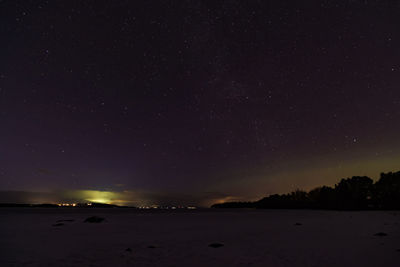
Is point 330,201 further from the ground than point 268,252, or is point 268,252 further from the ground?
point 330,201

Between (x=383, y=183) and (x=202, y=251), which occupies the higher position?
(x=383, y=183)

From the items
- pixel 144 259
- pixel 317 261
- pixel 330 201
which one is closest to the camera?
pixel 317 261

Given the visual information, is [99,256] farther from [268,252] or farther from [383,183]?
[383,183]

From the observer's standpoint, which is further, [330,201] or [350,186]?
[330,201]

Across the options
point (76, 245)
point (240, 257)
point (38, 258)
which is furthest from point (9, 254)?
point (240, 257)

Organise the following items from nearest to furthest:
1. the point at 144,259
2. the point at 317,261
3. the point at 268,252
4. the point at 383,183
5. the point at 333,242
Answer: the point at 317,261 → the point at 144,259 → the point at 268,252 → the point at 333,242 → the point at 383,183

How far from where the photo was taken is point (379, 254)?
19.7m

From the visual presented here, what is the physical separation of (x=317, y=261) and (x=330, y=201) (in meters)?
145

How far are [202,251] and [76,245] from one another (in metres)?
11.3

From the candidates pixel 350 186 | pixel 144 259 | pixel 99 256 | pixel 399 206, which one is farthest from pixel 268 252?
pixel 350 186

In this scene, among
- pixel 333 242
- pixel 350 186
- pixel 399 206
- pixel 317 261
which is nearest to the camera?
pixel 317 261

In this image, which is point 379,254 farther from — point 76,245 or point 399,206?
point 399,206

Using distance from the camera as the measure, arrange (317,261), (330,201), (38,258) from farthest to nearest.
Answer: (330,201)
(38,258)
(317,261)

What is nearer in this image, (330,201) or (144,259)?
(144,259)
